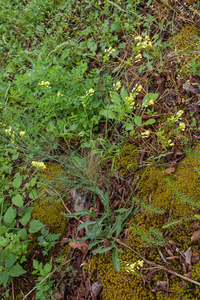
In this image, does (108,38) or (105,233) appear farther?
(108,38)

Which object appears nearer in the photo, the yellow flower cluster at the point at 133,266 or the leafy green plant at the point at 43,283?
the yellow flower cluster at the point at 133,266

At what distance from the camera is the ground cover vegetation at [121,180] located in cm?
151

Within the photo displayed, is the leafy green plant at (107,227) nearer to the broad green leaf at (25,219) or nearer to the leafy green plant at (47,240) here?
the leafy green plant at (47,240)

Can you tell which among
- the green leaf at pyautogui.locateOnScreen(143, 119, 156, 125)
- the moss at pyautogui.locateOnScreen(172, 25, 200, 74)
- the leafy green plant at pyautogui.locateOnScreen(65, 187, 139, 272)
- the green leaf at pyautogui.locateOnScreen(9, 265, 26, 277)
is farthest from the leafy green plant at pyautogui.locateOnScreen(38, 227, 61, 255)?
the moss at pyautogui.locateOnScreen(172, 25, 200, 74)

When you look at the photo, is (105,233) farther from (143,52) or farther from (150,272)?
(143,52)

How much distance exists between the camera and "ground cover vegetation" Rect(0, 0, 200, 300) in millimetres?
1506

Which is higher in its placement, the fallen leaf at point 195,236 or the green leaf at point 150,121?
the green leaf at point 150,121

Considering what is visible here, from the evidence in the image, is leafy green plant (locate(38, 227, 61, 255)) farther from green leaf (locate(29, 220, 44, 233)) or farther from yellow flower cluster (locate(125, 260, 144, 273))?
yellow flower cluster (locate(125, 260, 144, 273))

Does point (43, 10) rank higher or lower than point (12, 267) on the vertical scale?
higher

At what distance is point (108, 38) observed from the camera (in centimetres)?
265

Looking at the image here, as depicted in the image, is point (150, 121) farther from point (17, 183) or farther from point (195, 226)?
point (17, 183)

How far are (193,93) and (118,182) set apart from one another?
3.44ft

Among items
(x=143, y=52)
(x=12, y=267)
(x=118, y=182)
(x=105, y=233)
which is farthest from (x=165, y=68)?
(x=12, y=267)

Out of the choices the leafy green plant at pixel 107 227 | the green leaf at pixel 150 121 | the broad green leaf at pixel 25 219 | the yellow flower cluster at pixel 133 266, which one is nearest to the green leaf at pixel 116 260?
the leafy green plant at pixel 107 227
